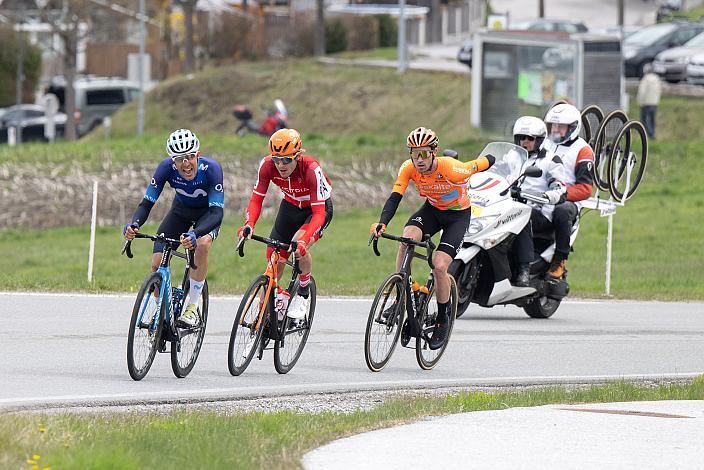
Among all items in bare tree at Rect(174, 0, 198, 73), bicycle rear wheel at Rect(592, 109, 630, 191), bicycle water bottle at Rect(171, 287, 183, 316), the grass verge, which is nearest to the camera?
the grass verge

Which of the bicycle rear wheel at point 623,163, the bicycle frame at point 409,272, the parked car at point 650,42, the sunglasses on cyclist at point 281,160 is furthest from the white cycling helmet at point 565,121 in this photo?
the parked car at point 650,42

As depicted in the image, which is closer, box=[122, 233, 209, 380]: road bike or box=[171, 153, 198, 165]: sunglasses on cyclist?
box=[122, 233, 209, 380]: road bike

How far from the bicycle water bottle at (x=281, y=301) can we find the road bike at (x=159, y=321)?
0.58 meters

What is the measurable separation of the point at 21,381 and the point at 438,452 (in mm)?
3544

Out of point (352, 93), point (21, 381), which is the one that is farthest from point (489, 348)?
point (352, 93)

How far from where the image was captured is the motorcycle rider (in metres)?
15.7

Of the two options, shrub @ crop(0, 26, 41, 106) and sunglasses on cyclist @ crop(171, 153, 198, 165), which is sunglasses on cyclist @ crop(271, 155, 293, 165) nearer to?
sunglasses on cyclist @ crop(171, 153, 198, 165)

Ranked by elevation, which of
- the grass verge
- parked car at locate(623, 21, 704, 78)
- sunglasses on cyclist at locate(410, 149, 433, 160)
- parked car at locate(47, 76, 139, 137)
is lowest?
the grass verge

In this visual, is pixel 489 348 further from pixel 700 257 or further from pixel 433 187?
pixel 700 257

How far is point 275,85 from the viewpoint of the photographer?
53.8 m

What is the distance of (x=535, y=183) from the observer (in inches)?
616

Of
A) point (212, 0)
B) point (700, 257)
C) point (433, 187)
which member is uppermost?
point (212, 0)

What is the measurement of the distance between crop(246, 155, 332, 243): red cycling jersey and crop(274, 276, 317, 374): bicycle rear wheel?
445 millimetres

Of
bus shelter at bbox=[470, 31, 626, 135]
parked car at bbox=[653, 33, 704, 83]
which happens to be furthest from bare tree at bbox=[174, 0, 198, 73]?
bus shelter at bbox=[470, 31, 626, 135]
